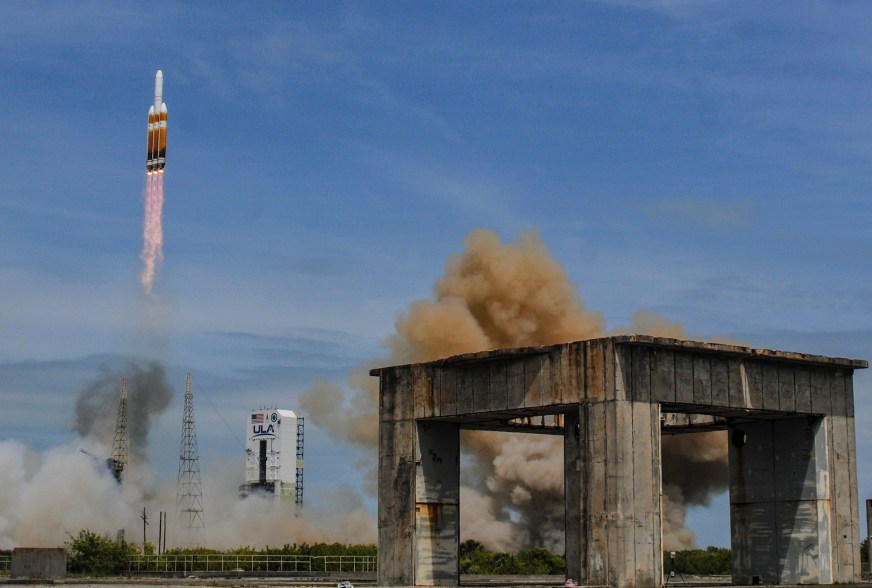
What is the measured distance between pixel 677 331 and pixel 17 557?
45.3 m

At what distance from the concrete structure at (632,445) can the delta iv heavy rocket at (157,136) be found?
3521cm

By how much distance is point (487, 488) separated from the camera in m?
91.4

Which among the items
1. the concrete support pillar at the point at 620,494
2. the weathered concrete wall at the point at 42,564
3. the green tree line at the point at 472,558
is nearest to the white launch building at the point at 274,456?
the green tree line at the point at 472,558

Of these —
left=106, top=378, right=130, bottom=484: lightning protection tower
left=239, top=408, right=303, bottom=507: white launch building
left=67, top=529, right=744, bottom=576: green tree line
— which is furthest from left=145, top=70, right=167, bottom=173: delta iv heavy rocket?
left=239, top=408, right=303, bottom=507: white launch building

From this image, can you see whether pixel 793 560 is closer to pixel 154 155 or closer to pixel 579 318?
pixel 579 318

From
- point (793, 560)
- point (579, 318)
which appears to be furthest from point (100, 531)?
point (793, 560)

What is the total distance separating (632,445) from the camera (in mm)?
42344

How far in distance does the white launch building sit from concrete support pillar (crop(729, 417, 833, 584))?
357 ft

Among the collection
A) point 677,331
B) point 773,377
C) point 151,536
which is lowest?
point 151,536

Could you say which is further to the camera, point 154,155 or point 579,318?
point 579,318

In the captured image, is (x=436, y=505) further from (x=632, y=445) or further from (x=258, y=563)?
(x=258, y=563)

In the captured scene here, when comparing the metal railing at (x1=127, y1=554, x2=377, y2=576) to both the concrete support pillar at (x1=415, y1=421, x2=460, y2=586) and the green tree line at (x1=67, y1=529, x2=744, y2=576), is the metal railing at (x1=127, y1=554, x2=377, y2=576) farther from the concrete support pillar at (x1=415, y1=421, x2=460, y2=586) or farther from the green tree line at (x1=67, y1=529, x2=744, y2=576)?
the concrete support pillar at (x1=415, y1=421, x2=460, y2=586)

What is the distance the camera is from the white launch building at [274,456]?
6097 inches

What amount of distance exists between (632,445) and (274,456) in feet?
382
